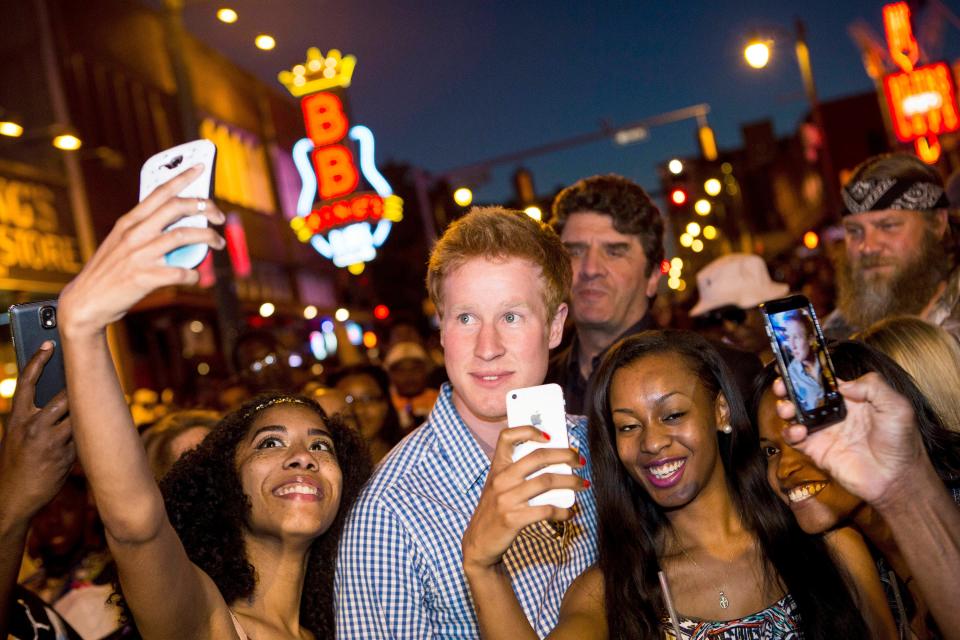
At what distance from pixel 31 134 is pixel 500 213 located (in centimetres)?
1162

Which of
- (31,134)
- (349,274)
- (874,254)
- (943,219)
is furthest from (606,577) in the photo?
(349,274)

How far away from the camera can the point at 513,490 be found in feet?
8.06

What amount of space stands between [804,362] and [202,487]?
8.59 feet

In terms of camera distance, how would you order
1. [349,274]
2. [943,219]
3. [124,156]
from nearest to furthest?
[943,219], [124,156], [349,274]

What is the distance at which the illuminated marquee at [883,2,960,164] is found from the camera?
2242 cm

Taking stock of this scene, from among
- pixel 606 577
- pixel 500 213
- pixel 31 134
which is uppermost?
pixel 31 134

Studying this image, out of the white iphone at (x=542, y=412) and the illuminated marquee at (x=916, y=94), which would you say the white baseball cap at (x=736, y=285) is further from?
the illuminated marquee at (x=916, y=94)

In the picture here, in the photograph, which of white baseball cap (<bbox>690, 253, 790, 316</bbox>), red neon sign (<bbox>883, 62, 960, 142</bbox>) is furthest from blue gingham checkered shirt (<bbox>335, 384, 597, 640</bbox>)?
red neon sign (<bbox>883, 62, 960, 142</bbox>)

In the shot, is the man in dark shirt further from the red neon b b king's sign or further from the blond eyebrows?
the red neon b b king's sign

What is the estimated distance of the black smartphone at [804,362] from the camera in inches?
88.0

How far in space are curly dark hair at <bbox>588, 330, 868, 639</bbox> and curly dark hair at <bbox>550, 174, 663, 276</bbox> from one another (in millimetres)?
1700

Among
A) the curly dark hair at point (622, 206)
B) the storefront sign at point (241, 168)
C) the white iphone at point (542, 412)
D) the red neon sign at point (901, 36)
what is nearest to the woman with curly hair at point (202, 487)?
the white iphone at point (542, 412)

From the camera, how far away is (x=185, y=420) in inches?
207

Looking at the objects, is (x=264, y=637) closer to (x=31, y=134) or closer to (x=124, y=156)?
(x=31, y=134)
